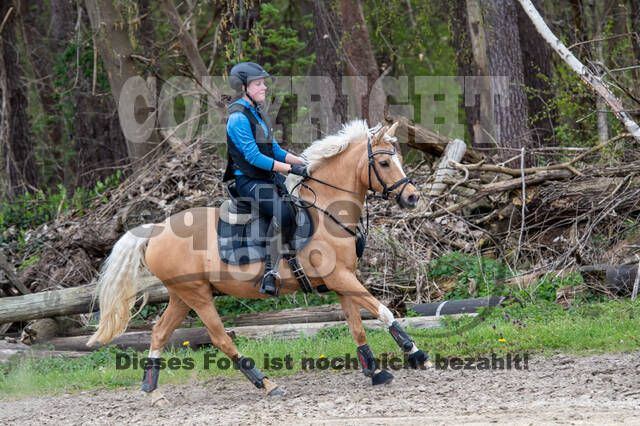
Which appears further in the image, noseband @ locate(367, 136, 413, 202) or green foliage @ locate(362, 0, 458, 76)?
green foliage @ locate(362, 0, 458, 76)

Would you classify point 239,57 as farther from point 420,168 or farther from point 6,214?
point 6,214

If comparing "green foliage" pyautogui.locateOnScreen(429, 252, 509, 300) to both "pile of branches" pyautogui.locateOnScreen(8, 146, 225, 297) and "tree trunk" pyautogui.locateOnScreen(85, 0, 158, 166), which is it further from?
"tree trunk" pyautogui.locateOnScreen(85, 0, 158, 166)

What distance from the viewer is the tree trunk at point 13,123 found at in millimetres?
18297

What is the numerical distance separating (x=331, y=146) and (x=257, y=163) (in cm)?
84

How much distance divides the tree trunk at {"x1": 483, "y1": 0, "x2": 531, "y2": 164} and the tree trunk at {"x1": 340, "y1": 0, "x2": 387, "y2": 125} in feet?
7.84

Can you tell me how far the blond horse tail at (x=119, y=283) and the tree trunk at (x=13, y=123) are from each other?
11758 mm

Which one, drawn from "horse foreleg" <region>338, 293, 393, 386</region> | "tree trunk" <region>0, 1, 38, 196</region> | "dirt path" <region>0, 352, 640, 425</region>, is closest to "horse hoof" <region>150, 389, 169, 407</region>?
"dirt path" <region>0, 352, 640, 425</region>

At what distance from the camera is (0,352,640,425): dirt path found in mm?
5512

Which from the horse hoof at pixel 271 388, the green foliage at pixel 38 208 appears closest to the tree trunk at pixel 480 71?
the green foliage at pixel 38 208

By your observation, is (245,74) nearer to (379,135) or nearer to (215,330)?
(379,135)

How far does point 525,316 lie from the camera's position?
28.2 ft

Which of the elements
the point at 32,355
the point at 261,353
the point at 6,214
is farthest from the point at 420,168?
the point at 6,214

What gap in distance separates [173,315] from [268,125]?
2.29 meters

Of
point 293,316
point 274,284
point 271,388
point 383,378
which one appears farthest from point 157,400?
point 293,316
